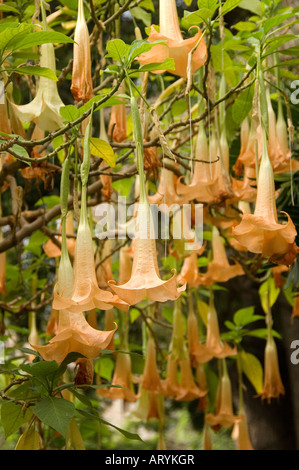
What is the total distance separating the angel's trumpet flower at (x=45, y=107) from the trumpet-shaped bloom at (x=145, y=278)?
0.28 metres

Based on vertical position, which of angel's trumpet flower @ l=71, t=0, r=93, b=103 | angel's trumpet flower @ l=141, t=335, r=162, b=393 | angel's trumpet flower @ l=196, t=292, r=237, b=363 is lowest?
angel's trumpet flower @ l=141, t=335, r=162, b=393

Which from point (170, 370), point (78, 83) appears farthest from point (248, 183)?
point (170, 370)

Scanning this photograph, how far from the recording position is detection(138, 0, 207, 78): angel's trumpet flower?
0.82m

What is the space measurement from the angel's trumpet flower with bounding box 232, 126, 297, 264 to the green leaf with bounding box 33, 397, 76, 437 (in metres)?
0.30

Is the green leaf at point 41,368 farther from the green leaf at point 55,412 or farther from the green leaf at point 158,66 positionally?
the green leaf at point 158,66

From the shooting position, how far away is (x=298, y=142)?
145cm

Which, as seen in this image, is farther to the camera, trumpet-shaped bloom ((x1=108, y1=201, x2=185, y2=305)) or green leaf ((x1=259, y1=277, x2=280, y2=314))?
green leaf ((x1=259, y1=277, x2=280, y2=314))

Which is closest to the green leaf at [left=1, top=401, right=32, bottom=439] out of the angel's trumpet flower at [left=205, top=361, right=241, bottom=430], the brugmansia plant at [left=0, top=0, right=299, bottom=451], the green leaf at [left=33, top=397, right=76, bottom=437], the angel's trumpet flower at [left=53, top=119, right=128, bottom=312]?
the brugmansia plant at [left=0, top=0, right=299, bottom=451]

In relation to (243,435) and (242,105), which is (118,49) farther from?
(243,435)

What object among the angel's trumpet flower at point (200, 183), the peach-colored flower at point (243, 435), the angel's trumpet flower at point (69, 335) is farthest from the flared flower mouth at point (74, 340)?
the peach-colored flower at point (243, 435)

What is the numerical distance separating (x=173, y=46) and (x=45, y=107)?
0.21 meters

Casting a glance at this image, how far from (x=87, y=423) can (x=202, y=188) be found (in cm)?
100

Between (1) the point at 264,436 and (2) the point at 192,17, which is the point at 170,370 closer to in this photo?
(1) the point at 264,436

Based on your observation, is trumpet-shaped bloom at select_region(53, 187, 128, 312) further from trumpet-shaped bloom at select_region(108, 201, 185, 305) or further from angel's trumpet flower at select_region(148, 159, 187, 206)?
angel's trumpet flower at select_region(148, 159, 187, 206)
